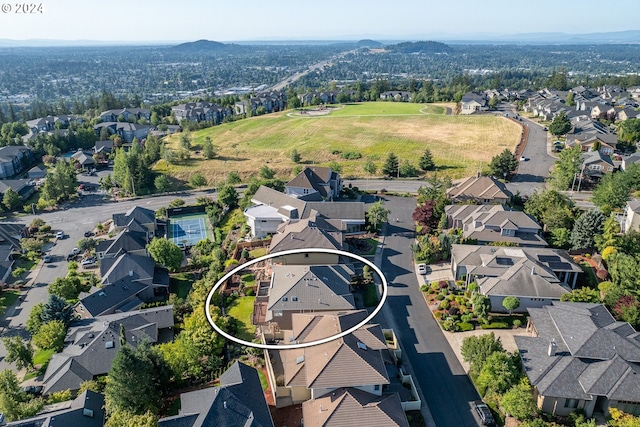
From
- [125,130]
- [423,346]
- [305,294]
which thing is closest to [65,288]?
[305,294]

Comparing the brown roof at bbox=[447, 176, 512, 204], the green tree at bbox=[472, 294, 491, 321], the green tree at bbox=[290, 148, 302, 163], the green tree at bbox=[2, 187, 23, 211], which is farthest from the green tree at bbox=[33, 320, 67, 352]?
the green tree at bbox=[290, 148, 302, 163]

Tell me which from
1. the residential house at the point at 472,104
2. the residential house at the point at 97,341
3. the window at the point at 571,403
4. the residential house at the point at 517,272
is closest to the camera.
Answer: the window at the point at 571,403

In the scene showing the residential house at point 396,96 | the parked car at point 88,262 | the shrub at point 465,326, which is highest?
the residential house at point 396,96

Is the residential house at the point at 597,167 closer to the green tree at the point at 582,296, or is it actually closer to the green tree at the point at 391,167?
the green tree at the point at 391,167

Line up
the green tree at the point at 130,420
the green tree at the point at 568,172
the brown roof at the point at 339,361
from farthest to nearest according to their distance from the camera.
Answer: the green tree at the point at 568,172 → the brown roof at the point at 339,361 → the green tree at the point at 130,420

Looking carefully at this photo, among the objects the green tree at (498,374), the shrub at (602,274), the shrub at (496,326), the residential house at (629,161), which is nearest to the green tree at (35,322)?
the green tree at (498,374)

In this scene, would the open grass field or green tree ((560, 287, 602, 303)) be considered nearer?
green tree ((560, 287, 602, 303))

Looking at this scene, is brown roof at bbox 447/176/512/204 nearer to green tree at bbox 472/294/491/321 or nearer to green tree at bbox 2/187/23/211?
green tree at bbox 472/294/491/321
